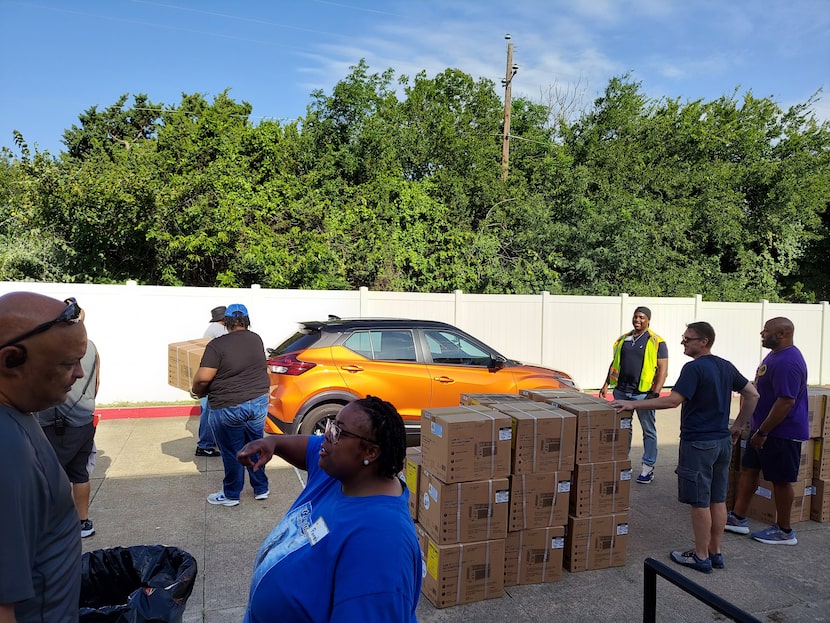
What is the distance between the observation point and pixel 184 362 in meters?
7.43

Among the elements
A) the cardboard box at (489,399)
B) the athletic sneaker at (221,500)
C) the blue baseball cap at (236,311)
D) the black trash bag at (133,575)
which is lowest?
the athletic sneaker at (221,500)

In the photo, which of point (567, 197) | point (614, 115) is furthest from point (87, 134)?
point (614, 115)

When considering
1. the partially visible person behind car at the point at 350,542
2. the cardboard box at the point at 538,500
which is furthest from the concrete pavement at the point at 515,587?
the partially visible person behind car at the point at 350,542

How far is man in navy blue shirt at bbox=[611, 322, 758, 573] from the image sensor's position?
452 centimetres

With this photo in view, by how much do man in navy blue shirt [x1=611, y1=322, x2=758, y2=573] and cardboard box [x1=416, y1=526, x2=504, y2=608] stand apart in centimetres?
152

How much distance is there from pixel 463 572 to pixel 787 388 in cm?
322

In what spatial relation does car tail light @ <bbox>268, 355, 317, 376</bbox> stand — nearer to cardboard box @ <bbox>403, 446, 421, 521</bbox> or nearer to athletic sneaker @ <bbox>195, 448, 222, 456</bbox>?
athletic sneaker @ <bbox>195, 448, 222, 456</bbox>

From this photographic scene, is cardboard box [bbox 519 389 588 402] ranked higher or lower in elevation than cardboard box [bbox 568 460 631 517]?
higher

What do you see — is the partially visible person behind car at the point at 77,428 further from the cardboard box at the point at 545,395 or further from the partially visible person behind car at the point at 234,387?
the cardboard box at the point at 545,395

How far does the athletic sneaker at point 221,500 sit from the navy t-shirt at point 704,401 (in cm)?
412

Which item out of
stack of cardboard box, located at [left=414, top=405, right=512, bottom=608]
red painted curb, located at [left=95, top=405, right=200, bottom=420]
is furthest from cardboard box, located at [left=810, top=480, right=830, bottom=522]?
A: red painted curb, located at [left=95, top=405, right=200, bottom=420]

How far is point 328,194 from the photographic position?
1535 centimetres

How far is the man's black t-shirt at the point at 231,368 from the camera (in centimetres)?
527

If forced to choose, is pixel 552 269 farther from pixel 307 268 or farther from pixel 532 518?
pixel 532 518
